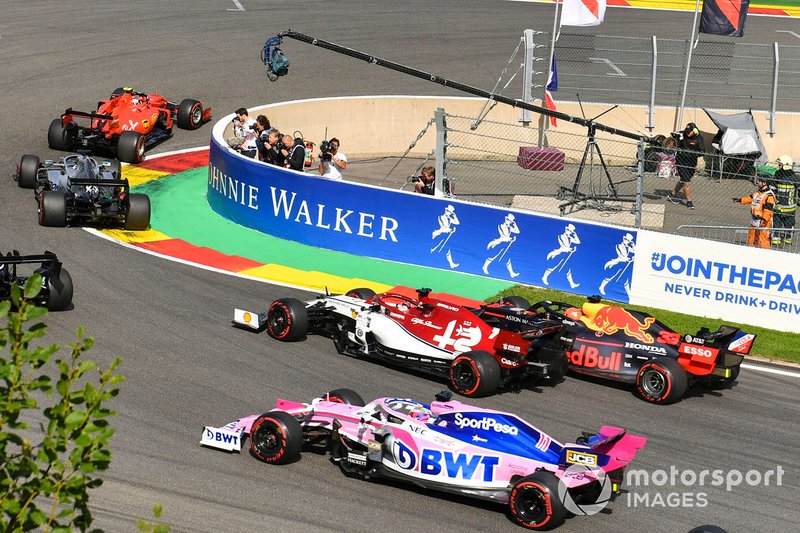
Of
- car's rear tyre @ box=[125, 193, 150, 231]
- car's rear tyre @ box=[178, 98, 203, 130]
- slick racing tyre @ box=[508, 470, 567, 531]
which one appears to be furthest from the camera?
car's rear tyre @ box=[178, 98, 203, 130]

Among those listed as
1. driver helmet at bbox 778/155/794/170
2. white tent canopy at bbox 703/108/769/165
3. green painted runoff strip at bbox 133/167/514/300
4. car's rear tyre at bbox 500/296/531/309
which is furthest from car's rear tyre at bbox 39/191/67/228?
white tent canopy at bbox 703/108/769/165

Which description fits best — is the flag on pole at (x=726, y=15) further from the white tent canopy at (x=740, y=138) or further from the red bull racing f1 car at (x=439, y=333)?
the red bull racing f1 car at (x=439, y=333)

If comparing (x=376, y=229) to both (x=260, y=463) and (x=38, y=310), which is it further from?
(x=38, y=310)

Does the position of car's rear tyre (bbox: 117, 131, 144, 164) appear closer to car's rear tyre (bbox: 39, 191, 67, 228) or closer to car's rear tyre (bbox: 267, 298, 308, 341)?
car's rear tyre (bbox: 39, 191, 67, 228)

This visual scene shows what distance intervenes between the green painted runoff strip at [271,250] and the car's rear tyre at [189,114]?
12.6 ft

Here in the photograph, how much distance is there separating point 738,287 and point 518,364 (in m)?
4.83

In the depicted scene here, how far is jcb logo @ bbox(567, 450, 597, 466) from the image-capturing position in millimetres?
10039

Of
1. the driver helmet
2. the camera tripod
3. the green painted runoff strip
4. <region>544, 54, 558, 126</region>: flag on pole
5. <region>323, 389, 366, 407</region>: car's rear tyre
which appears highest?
<region>544, 54, 558, 126</region>: flag on pole

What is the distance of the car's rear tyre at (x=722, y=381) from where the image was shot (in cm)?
1352

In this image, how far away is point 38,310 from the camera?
435cm

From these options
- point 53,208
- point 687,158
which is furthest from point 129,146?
point 687,158

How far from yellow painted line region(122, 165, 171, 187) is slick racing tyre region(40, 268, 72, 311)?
7564mm

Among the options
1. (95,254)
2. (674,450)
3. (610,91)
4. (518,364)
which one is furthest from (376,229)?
(610,91)

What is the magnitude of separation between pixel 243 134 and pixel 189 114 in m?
3.75
